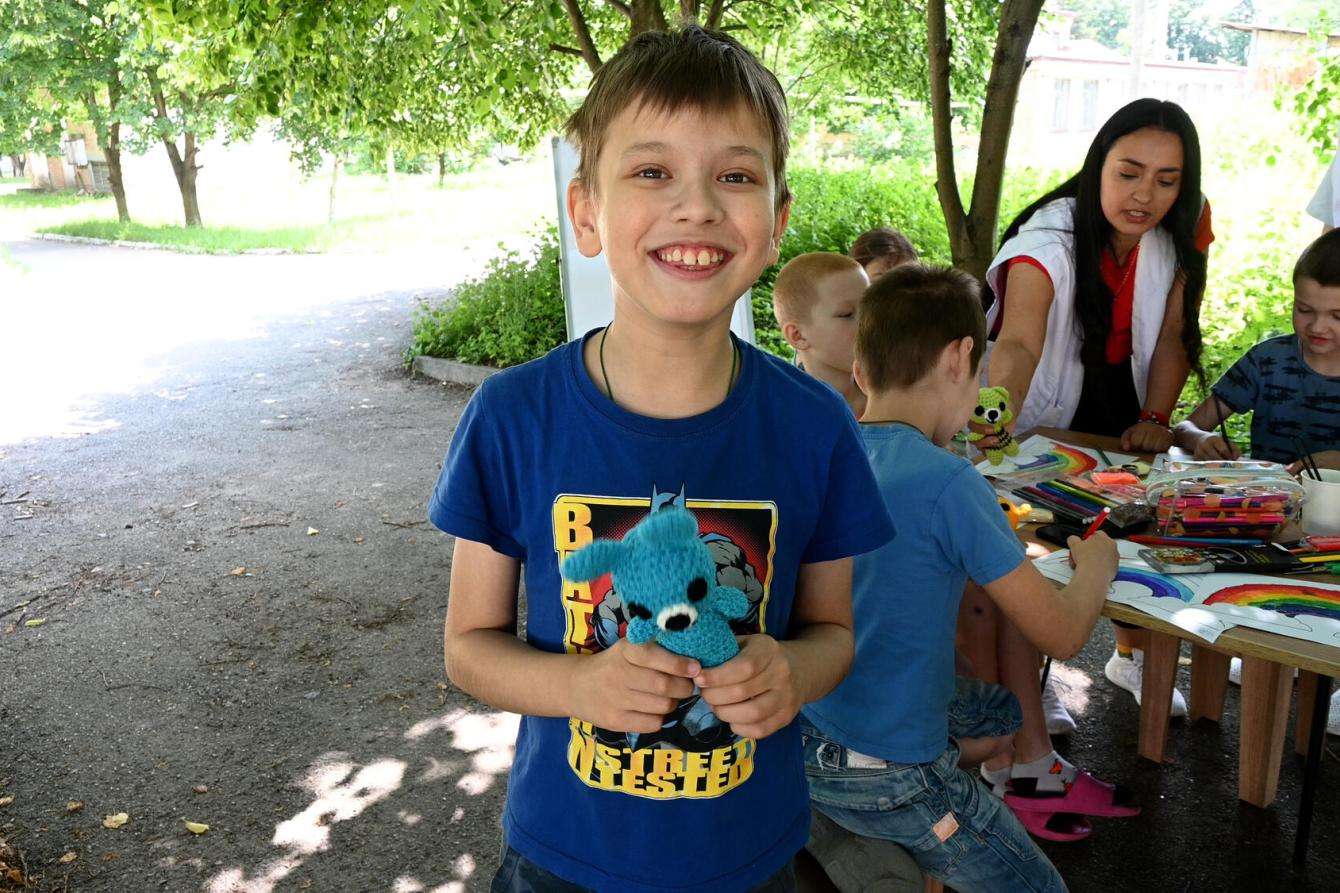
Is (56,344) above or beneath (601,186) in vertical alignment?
beneath

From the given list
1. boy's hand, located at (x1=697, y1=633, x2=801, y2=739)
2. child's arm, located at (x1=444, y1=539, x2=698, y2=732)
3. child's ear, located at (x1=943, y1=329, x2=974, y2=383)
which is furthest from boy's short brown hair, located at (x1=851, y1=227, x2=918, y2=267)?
boy's hand, located at (x1=697, y1=633, x2=801, y2=739)

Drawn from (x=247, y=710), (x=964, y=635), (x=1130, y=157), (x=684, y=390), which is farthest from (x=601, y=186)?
(x=247, y=710)

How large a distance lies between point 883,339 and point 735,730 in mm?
1307

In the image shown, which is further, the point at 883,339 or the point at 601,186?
the point at 883,339

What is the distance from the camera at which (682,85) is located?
1289 mm

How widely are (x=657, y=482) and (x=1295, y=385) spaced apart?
8.81 ft

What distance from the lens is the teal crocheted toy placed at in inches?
41.4

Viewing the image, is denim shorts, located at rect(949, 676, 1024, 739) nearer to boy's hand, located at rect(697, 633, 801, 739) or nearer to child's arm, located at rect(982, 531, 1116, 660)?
child's arm, located at rect(982, 531, 1116, 660)

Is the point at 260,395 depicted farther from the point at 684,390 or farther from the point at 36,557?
the point at 684,390

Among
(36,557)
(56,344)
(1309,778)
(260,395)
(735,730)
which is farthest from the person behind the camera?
(56,344)

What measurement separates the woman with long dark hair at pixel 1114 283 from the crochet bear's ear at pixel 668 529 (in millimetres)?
2466

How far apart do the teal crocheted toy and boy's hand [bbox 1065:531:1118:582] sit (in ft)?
4.52

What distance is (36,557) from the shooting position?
5.60 m

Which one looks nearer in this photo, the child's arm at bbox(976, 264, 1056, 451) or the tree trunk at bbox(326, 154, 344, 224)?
the child's arm at bbox(976, 264, 1056, 451)
